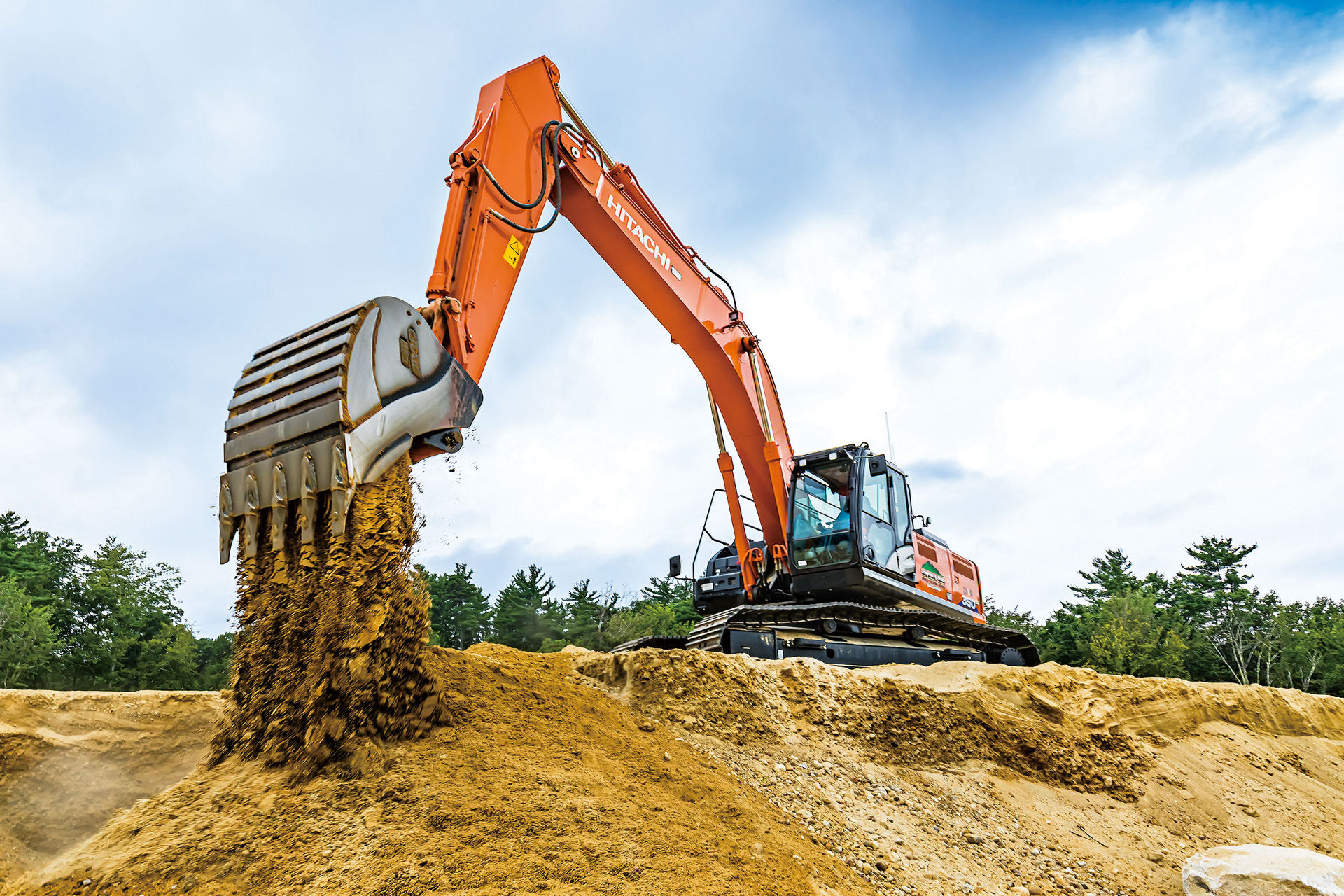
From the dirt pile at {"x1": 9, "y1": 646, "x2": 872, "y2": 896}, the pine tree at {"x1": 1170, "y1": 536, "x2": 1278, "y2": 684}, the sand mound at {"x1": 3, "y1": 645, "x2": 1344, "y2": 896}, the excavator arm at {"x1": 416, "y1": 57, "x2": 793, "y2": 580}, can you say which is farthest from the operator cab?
the pine tree at {"x1": 1170, "y1": 536, "x2": 1278, "y2": 684}

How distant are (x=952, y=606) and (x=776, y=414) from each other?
12.7ft

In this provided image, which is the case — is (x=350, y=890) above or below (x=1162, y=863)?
above

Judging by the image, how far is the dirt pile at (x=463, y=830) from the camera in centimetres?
321

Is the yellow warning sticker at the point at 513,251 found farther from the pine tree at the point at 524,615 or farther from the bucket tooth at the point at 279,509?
the pine tree at the point at 524,615

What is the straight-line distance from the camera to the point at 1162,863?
545 cm

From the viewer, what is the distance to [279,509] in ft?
13.2

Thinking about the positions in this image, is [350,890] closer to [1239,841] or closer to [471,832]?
[471,832]

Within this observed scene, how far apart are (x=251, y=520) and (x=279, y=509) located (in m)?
0.22

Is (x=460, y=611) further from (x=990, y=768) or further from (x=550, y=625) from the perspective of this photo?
(x=990, y=768)

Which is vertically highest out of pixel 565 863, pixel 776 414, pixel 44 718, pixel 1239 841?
pixel 776 414

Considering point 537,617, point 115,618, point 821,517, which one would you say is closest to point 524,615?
point 537,617

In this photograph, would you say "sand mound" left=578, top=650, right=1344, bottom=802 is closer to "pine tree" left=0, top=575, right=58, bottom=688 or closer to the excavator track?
the excavator track

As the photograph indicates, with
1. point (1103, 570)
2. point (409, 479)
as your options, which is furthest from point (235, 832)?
point (1103, 570)

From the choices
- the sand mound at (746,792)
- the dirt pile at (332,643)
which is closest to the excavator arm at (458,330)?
the dirt pile at (332,643)
